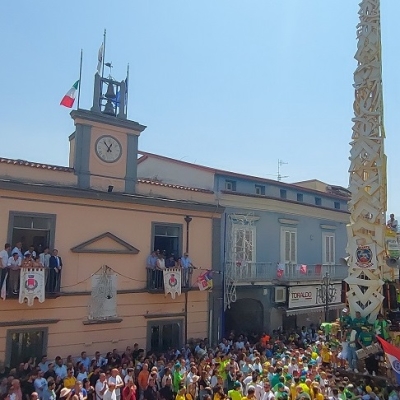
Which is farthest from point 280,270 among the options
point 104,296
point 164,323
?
point 104,296

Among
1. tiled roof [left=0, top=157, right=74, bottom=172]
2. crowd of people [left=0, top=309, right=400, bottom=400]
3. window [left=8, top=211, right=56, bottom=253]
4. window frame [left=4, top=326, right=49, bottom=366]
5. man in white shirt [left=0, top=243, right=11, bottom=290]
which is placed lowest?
crowd of people [left=0, top=309, right=400, bottom=400]

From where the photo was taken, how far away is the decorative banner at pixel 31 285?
15.1 meters

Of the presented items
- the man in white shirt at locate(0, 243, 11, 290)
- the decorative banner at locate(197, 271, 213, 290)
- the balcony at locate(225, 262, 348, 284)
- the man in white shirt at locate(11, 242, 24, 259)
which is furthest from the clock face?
the balcony at locate(225, 262, 348, 284)

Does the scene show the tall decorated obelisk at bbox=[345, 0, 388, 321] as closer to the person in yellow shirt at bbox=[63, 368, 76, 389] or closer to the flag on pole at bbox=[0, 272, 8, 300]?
the person in yellow shirt at bbox=[63, 368, 76, 389]

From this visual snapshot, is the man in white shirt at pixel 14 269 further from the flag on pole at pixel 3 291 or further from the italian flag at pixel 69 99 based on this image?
the italian flag at pixel 69 99

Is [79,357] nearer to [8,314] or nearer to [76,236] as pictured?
[8,314]

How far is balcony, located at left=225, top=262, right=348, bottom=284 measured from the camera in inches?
843

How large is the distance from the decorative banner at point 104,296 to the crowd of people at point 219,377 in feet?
4.84

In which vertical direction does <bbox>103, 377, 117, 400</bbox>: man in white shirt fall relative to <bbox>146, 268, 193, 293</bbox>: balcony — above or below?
below

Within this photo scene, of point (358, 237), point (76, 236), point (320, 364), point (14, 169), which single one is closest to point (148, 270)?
point (76, 236)

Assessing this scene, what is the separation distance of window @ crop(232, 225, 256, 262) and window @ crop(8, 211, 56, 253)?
865cm

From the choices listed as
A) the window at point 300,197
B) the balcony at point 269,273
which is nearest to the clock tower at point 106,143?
the balcony at point 269,273

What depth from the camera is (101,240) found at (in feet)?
58.2

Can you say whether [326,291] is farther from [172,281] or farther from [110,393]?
[110,393]
